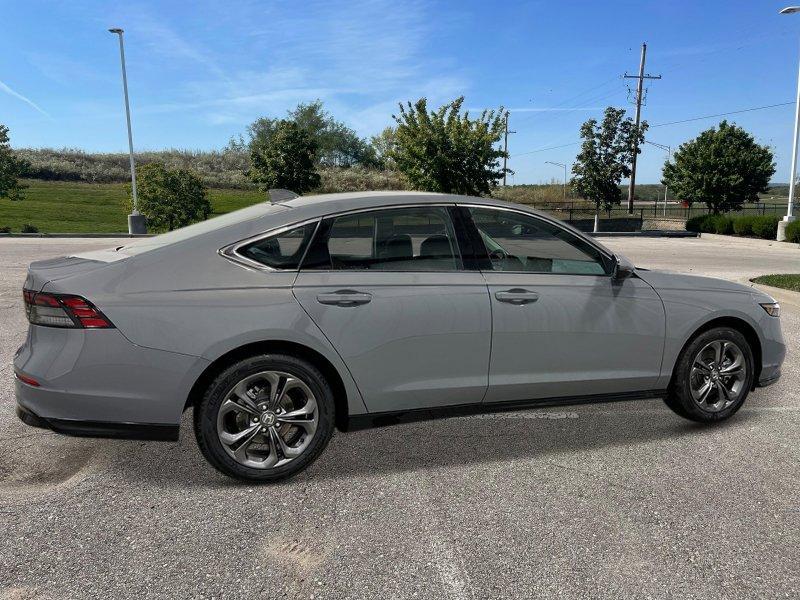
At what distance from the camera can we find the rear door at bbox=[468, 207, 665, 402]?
142 inches

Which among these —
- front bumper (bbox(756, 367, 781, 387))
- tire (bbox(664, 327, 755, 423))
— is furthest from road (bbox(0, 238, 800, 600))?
front bumper (bbox(756, 367, 781, 387))

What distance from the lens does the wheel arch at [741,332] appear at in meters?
4.13

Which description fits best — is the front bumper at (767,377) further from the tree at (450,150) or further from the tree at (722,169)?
the tree at (722,169)

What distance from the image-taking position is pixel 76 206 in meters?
47.8

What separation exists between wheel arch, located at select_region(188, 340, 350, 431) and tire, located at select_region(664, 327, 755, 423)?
2.35 metres

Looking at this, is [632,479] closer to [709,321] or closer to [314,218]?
[709,321]

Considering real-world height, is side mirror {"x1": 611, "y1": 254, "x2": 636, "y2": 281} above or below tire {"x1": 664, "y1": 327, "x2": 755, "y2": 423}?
above

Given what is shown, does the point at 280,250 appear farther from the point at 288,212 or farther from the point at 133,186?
the point at 133,186

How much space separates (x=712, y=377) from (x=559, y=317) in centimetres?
141

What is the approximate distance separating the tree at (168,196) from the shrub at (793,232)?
2705 centimetres

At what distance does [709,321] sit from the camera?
4.12 m

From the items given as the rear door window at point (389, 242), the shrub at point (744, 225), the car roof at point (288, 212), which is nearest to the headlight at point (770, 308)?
the car roof at point (288, 212)

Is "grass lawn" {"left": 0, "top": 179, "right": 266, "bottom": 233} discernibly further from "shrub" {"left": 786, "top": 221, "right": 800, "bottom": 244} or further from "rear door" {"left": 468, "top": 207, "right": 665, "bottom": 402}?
"rear door" {"left": 468, "top": 207, "right": 665, "bottom": 402}

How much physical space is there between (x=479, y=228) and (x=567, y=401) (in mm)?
1255
